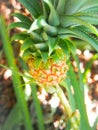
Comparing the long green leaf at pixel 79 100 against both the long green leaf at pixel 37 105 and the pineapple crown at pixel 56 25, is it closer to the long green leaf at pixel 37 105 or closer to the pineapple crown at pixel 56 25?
the pineapple crown at pixel 56 25

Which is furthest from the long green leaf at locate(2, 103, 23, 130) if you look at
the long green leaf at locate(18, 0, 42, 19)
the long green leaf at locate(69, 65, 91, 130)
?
the long green leaf at locate(18, 0, 42, 19)

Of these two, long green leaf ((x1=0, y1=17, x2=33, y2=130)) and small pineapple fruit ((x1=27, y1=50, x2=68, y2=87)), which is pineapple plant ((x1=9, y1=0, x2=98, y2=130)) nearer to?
small pineapple fruit ((x1=27, y1=50, x2=68, y2=87))

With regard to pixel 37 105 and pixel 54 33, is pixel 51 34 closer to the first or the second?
pixel 54 33

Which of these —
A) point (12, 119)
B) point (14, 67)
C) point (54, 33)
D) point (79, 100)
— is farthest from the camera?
point (12, 119)

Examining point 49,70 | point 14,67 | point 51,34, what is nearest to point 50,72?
point 49,70

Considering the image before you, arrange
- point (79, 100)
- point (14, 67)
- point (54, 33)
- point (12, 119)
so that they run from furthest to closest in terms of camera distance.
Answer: point (12, 119) < point (14, 67) < point (79, 100) < point (54, 33)

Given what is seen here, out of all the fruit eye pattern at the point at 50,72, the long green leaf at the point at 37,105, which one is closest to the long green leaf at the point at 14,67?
the long green leaf at the point at 37,105

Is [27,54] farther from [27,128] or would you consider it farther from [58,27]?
[27,128]

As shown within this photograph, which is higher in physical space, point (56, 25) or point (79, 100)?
point (56, 25)
